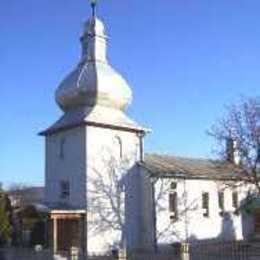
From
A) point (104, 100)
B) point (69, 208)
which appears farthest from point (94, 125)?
point (69, 208)

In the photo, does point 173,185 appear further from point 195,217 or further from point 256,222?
point 256,222

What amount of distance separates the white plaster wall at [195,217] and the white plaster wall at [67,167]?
4.54 m

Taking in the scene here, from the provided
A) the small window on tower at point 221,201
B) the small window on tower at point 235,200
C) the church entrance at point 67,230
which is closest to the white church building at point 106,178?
the church entrance at point 67,230

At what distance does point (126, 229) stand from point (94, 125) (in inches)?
239

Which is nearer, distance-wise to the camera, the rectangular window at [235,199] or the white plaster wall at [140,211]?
the white plaster wall at [140,211]

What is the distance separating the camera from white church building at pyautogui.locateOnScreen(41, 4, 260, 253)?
34594mm

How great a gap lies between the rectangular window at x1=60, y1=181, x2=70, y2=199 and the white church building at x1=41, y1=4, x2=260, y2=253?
0.06 m

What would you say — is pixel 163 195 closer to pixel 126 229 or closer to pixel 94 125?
pixel 126 229

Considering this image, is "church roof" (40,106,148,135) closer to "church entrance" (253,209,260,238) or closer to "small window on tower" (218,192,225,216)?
"small window on tower" (218,192,225,216)

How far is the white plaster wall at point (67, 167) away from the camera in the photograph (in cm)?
3466

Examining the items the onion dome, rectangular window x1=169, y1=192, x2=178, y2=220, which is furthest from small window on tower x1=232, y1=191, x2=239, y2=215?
the onion dome

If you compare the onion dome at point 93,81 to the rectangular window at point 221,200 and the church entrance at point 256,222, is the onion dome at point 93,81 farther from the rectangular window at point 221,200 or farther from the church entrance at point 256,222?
the church entrance at point 256,222

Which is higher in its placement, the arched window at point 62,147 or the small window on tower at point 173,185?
the arched window at point 62,147

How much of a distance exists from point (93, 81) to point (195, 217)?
10158 mm
